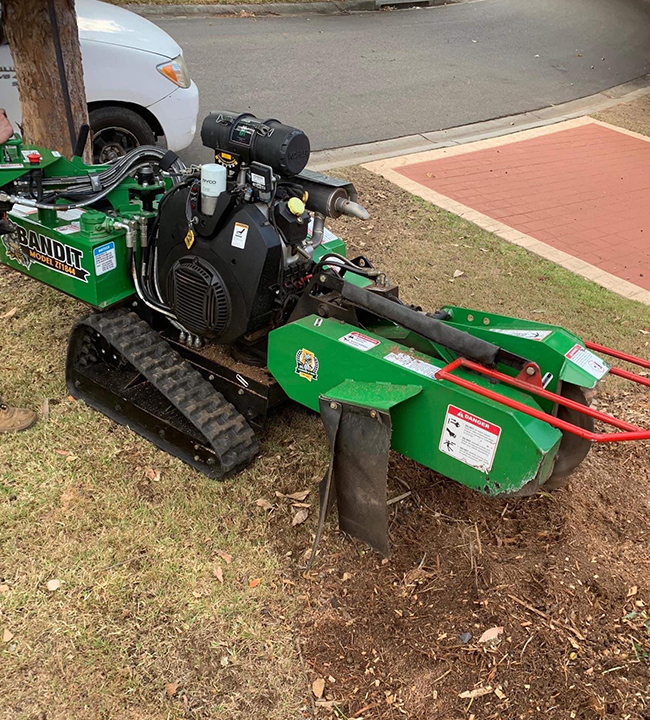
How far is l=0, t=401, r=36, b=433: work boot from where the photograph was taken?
3.60 m

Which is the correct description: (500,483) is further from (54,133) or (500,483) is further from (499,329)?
(54,133)

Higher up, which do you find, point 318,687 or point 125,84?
point 125,84

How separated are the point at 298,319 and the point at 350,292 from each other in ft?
1.14

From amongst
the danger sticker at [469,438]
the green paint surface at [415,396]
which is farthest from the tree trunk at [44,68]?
the danger sticker at [469,438]

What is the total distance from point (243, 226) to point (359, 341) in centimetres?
72

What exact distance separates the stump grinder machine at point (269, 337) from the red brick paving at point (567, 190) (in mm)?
3473

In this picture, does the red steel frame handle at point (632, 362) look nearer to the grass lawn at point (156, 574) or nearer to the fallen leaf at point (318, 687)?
the grass lawn at point (156, 574)

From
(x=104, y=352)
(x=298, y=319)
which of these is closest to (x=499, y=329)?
(x=298, y=319)

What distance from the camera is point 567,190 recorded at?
7.64 m

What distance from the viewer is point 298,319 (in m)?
3.26

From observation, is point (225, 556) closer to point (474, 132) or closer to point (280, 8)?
point (474, 132)

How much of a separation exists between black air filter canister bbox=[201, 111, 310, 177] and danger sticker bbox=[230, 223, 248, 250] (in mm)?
285

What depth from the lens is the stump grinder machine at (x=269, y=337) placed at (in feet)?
8.92

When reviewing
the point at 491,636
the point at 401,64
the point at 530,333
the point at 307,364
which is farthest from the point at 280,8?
the point at 491,636
